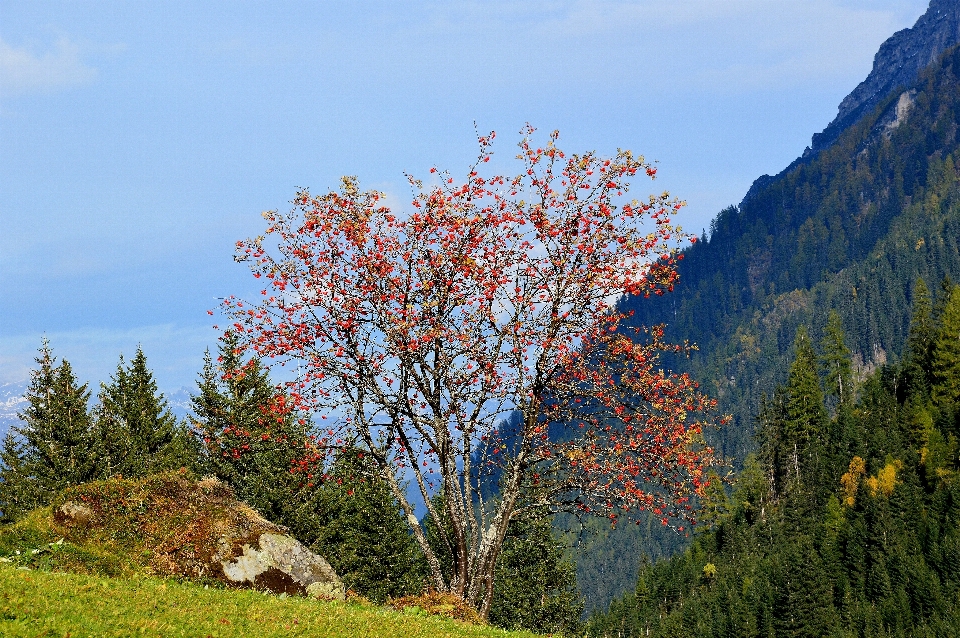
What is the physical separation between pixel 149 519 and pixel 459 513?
9255 millimetres

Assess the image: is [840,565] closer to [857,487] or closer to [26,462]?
[857,487]

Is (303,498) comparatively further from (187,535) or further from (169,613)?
(169,613)

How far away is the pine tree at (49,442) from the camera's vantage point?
54.8 meters

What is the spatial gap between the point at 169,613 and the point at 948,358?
145 meters

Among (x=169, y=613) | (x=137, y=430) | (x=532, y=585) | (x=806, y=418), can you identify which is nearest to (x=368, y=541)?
(x=532, y=585)

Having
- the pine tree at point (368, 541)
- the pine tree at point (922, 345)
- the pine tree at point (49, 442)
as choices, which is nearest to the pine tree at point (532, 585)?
the pine tree at point (368, 541)

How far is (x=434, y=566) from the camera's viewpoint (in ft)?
72.8

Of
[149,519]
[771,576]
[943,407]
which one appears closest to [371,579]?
[149,519]

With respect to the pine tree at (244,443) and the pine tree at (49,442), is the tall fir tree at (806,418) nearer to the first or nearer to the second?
the pine tree at (244,443)

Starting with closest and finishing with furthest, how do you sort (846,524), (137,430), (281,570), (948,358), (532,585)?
(281,570) < (137,430) < (532,585) < (948,358) < (846,524)

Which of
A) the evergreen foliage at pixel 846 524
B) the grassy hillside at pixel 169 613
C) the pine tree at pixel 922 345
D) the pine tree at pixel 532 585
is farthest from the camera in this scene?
the pine tree at pixel 922 345

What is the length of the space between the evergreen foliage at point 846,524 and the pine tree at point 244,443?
104 m

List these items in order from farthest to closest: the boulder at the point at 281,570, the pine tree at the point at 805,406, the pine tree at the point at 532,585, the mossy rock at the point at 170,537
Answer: the pine tree at the point at 805,406, the pine tree at the point at 532,585, the boulder at the point at 281,570, the mossy rock at the point at 170,537

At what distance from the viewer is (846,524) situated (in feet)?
480
